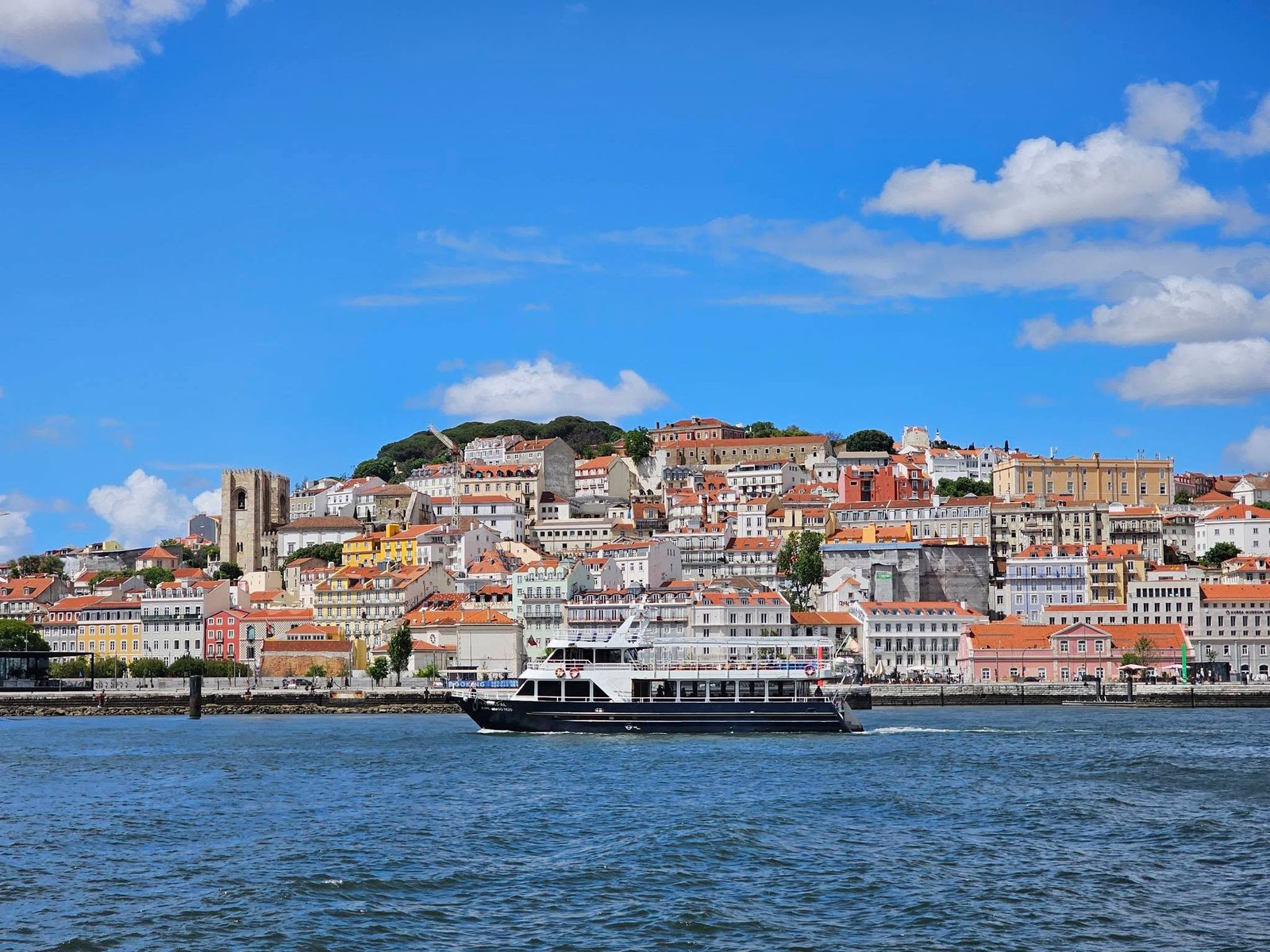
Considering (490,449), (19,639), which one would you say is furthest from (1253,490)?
(19,639)

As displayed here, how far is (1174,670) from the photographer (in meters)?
81.9

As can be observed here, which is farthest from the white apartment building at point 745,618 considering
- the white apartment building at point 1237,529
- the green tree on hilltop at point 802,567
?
the white apartment building at point 1237,529

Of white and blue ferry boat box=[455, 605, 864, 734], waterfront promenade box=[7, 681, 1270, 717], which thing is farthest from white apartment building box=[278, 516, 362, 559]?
white and blue ferry boat box=[455, 605, 864, 734]

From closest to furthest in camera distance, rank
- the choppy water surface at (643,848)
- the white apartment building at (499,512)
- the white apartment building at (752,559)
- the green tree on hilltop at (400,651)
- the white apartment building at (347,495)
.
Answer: the choppy water surface at (643,848), the green tree on hilltop at (400,651), the white apartment building at (752,559), the white apartment building at (499,512), the white apartment building at (347,495)

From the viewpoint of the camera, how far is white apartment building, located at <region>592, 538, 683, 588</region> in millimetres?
97188

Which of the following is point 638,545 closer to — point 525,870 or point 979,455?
point 979,455

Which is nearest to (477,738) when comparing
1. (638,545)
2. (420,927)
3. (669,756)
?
(669,756)

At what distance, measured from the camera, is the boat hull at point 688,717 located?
155 feet

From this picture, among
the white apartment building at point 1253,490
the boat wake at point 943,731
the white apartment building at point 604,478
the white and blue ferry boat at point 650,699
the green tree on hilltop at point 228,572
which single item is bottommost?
the boat wake at point 943,731

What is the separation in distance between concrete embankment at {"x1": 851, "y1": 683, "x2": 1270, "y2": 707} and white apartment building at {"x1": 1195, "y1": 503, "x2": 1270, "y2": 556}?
30.1 meters

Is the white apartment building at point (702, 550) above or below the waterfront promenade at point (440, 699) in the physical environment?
above

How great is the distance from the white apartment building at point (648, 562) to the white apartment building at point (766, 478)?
20.9 metres

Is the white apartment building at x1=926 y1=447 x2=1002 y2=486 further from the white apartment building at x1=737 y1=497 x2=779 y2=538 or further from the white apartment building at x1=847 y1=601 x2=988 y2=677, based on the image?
the white apartment building at x1=847 y1=601 x2=988 y2=677

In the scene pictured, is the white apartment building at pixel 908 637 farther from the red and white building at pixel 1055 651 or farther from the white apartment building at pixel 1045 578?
the white apartment building at pixel 1045 578
